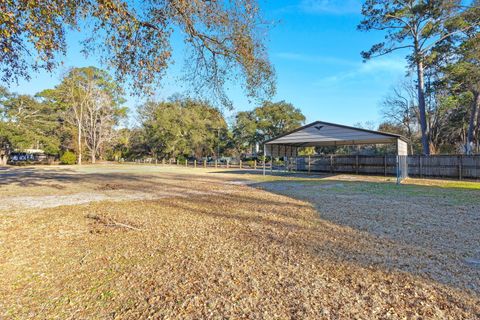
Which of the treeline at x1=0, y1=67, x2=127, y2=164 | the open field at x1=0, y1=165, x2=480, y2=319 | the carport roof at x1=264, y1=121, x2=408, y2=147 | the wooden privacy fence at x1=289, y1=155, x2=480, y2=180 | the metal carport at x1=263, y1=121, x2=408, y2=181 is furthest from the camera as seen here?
the treeline at x1=0, y1=67, x2=127, y2=164

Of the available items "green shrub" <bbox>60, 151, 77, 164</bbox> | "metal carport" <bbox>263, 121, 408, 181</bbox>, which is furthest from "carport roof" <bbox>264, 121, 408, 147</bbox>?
"green shrub" <bbox>60, 151, 77, 164</bbox>

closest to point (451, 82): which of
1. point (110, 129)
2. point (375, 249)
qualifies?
point (375, 249)

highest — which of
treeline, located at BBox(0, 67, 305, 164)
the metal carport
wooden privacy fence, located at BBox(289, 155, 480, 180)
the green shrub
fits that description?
treeline, located at BBox(0, 67, 305, 164)

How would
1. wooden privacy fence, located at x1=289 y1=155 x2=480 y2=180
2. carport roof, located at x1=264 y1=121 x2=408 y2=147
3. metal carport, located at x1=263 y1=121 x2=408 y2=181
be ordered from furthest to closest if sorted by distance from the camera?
carport roof, located at x1=264 y1=121 x2=408 y2=147, metal carport, located at x1=263 y1=121 x2=408 y2=181, wooden privacy fence, located at x1=289 y1=155 x2=480 y2=180

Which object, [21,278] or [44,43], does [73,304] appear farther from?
[44,43]

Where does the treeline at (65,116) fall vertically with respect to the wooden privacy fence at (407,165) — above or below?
above

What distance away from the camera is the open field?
79.2 inches

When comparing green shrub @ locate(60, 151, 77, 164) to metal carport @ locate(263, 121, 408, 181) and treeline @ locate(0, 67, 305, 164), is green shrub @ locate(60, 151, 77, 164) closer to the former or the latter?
treeline @ locate(0, 67, 305, 164)

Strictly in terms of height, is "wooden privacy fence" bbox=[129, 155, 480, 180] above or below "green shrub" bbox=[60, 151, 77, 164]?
below

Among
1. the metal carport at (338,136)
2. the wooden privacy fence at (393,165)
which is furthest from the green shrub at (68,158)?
the wooden privacy fence at (393,165)

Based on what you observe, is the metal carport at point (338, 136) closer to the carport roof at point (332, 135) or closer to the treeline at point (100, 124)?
the carport roof at point (332, 135)

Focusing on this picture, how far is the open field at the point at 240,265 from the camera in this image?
6.60 feet

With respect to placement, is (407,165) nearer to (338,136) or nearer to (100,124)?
(338,136)

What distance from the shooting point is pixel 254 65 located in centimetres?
580
